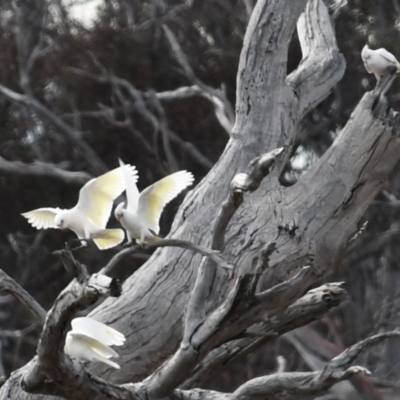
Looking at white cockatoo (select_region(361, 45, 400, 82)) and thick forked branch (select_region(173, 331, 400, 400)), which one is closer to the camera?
thick forked branch (select_region(173, 331, 400, 400))

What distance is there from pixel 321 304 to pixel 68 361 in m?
0.99

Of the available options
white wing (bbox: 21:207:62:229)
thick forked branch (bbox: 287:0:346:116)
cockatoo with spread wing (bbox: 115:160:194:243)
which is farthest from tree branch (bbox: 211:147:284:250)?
thick forked branch (bbox: 287:0:346:116)

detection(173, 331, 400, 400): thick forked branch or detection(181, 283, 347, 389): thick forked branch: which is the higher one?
detection(181, 283, 347, 389): thick forked branch

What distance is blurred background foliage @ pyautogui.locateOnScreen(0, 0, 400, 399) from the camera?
36.9 ft

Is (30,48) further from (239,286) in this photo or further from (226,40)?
(239,286)

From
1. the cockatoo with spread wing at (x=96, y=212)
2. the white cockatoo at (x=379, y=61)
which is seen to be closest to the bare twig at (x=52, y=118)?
the white cockatoo at (x=379, y=61)

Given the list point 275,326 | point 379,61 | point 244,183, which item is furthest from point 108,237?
point 379,61

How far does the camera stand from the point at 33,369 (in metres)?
3.38

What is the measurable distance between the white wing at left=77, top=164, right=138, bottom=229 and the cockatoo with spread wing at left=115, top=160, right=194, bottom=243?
0.29 ft

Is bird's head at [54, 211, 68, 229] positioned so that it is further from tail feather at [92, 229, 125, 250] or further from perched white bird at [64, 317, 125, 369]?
perched white bird at [64, 317, 125, 369]

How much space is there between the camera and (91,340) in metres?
3.57

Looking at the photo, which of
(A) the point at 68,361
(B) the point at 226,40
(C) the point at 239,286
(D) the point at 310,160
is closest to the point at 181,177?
(C) the point at 239,286

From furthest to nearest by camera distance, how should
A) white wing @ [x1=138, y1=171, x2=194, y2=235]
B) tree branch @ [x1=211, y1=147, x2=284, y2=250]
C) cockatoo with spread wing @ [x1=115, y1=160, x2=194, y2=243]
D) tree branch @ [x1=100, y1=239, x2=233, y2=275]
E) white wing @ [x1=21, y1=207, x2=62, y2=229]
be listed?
white wing @ [x1=21, y1=207, x2=62, y2=229] < white wing @ [x1=138, y1=171, x2=194, y2=235] < cockatoo with spread wing @ [x1=115, y1=160, x2=194, y2=243] < tree branch @ [x1=100, y1=239, x2=233, y2=275] < tree branch @ [x1=211, y1=147, x2=284, y2=250]

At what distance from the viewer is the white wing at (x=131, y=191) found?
12.4 ft
